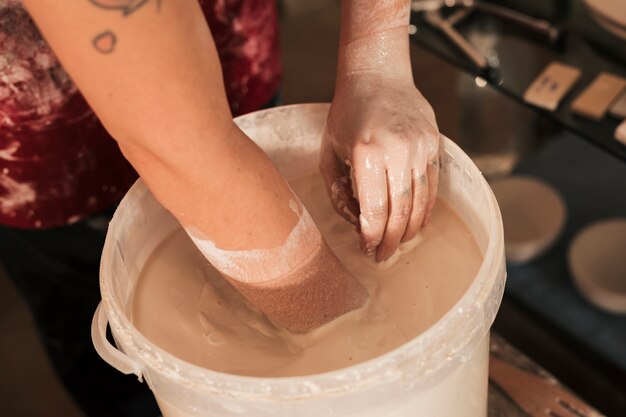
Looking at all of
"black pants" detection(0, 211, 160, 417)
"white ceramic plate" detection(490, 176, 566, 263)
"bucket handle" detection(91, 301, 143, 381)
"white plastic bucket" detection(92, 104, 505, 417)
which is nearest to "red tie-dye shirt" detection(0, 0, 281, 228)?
"black pants" detection(0, 211, 160, 417)

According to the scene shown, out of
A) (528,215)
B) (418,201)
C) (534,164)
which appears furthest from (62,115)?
(534,164)

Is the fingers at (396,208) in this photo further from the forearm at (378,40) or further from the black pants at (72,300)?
the black pants at (72,300)

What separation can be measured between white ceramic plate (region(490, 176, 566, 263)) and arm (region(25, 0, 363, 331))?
1001 mm

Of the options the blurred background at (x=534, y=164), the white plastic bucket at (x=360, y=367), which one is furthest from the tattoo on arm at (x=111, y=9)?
the blurred background at (x=534, y=164)

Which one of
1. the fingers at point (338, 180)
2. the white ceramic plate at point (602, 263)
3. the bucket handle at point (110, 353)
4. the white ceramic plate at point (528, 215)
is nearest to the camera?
the bucket handle at point (110, 353)

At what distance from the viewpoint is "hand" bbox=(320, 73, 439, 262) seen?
76 cm

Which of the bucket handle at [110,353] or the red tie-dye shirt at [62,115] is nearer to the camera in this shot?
the bucket handle at [110,353]

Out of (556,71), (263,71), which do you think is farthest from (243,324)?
(556,71)

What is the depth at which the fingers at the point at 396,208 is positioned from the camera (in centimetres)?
76

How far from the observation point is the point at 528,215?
68.6 inches

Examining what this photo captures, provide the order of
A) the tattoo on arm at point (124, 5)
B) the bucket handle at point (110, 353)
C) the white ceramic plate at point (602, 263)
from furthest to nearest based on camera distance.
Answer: the white ceramic plate at point (602, 263) → the bucket handle at point (110, 353) → the tattoo on arm at point (124, 5)

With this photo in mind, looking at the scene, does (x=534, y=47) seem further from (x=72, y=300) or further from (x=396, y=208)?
(x=72, y=300)

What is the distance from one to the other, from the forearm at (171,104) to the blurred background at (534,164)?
787mm

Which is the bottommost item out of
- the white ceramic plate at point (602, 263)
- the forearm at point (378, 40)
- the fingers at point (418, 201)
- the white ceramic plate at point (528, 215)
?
the white ceramic plate at point (602, 263)
